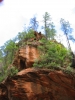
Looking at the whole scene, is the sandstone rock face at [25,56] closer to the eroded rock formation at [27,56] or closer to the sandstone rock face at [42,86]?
the eroded rock formation at [27,56]

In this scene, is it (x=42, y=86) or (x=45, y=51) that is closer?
(x=42, y=86)

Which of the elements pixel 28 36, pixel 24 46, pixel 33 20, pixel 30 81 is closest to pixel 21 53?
pixel 24 46

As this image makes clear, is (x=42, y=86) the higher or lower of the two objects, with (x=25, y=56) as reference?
lower

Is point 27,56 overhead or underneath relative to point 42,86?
overhead

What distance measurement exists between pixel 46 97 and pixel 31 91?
5.19ft

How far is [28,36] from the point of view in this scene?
28828 mm

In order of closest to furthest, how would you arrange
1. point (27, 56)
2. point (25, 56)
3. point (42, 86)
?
1. point (42, 86)
2. point (27, 56)
3. point (25, 56)

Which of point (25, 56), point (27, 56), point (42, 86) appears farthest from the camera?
point (25, 56)

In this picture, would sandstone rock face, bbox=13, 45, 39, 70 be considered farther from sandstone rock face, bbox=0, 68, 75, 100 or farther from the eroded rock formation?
sandstone rock face, bbox=0, 68, 75, 100

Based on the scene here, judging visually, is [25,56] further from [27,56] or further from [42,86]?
[42,86]

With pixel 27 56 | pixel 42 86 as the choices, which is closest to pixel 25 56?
pixel 27 56

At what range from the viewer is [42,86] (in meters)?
18.9

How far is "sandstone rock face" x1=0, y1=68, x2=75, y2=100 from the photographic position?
1869cm

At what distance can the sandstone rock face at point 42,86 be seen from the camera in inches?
736
